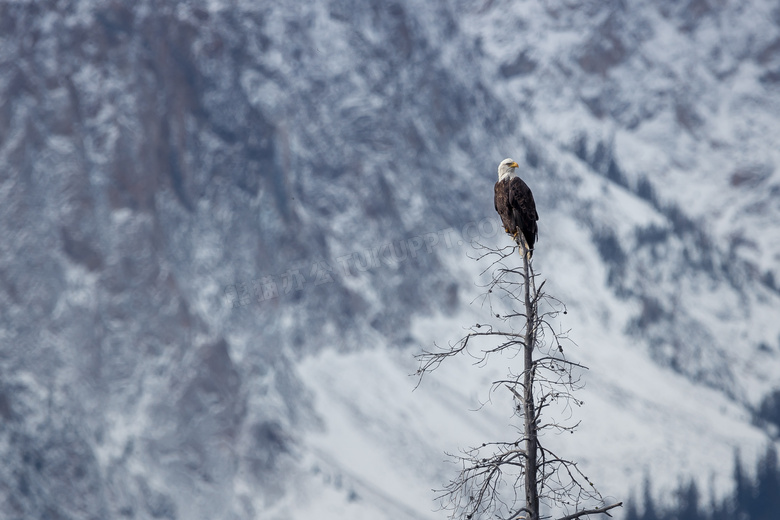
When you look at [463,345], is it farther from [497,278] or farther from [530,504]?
[530,504]

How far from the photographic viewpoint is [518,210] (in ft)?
72.5

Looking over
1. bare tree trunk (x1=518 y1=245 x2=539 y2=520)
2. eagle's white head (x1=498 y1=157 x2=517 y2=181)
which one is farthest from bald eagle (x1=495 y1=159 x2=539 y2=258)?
bare tree trunk (x1=518 y1=245 x2=539 y2=520)

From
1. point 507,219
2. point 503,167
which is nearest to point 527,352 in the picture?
point 507,219

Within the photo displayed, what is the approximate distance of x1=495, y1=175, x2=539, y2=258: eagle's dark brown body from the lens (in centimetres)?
2205

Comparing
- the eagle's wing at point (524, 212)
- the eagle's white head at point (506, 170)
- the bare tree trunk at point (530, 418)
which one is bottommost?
the bare tree trunk at point (530, 418)

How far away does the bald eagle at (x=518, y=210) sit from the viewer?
22.0 metres

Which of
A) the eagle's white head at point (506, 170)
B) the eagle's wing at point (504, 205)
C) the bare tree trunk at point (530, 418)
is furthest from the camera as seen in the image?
the eagle's white head at point (506, 170)

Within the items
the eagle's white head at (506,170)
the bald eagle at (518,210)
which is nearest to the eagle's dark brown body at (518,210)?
the bald eagle at (518,210)

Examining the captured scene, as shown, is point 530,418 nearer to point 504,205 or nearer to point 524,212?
point 524,212

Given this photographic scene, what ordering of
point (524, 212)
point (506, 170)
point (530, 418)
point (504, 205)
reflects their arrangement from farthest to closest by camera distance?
point (506, 170) < point (504, 205) < point (524, 212) < point (530, 418)

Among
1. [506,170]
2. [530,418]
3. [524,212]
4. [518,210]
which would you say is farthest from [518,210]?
[530,418]

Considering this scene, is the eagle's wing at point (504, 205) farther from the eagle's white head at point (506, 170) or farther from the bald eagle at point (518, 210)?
the eagle's white head at point (506, 170)

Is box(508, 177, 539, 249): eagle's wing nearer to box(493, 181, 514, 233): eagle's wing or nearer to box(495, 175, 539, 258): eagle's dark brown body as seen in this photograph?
box(495, 175, 539, 258): eagle's dark brown body

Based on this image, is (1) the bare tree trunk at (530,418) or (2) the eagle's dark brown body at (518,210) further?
(2) the eagle's dark brown body at (518,210)
